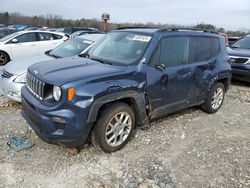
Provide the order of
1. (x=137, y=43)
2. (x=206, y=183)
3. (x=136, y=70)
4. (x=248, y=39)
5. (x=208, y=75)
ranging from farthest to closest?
(x=248, y=39) → (x=208, y=75) → (x=137, y=43) → (x=136, y=70) → (x=206, y=183)

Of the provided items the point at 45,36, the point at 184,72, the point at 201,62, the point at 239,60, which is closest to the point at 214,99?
the point at 201,62

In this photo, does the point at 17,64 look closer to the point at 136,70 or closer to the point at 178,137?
the point at 136,70

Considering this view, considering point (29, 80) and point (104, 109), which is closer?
point (104, 109)

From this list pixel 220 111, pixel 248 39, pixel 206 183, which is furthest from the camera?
pixel 248 39

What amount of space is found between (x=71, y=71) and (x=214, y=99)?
3.34 metres

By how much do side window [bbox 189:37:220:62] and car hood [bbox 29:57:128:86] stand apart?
5.31 ft

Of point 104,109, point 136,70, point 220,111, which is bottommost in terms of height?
point 220,111

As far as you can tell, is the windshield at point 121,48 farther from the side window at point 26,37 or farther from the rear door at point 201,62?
the side window at point 26,37

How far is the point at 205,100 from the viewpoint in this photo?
530 centimetres

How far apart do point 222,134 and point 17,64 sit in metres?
4.26

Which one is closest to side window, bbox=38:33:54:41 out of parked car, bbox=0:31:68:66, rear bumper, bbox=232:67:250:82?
parked car, bbox=0:31:68:66

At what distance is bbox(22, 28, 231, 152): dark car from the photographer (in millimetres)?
3215

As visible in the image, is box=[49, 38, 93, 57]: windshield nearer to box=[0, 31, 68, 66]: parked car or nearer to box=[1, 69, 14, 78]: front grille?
box=[1, 69, 14, 78]: front grille

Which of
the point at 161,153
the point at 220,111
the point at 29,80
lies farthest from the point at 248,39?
the point at 29,80
